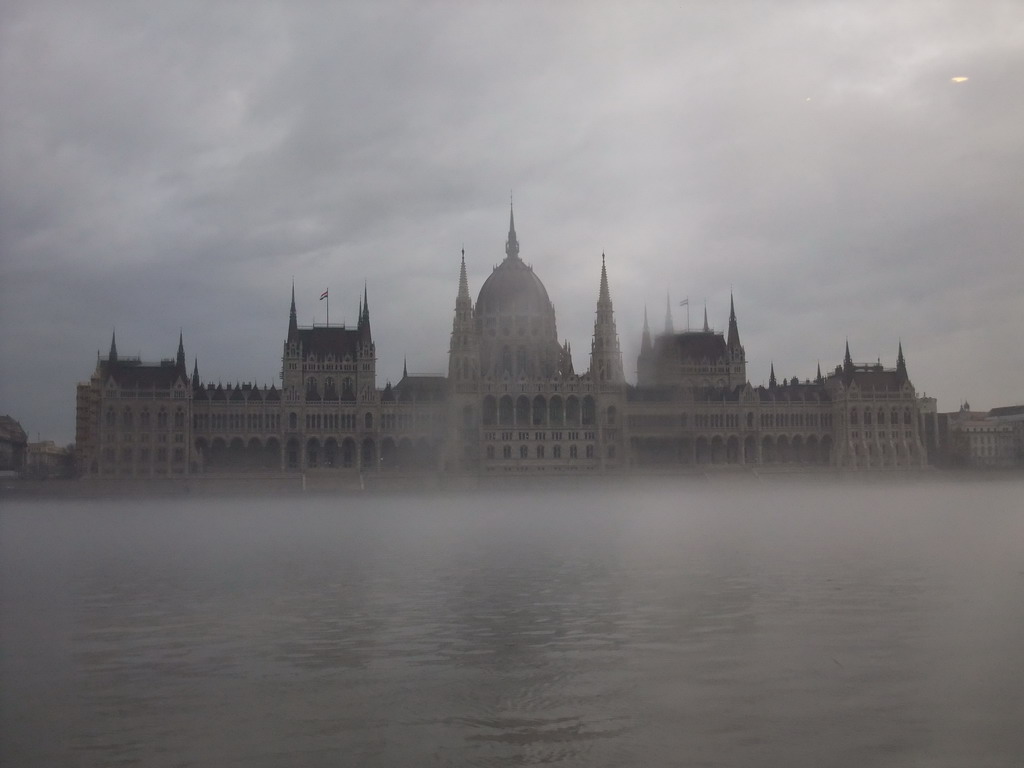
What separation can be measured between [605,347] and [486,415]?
17873 millimetres

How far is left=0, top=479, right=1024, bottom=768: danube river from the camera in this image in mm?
14547

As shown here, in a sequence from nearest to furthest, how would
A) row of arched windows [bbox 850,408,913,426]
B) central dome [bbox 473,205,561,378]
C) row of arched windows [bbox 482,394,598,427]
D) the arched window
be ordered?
row of arched windows [bbox 482,394,598,427] < the arched window < row of arched windows [bbox 850,408,913,426] < central dome [bbox 473,205,561,378]

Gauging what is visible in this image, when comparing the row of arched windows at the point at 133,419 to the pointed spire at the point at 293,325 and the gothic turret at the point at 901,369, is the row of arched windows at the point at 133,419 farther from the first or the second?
the gothic turret at the point at 901,369

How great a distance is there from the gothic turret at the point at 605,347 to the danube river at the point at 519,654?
3455 inches

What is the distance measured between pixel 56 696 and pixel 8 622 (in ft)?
25.9

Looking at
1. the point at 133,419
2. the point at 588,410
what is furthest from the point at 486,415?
the point at 133,419

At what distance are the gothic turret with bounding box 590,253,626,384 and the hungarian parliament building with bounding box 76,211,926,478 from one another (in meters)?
0.21

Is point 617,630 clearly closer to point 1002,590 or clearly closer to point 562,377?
point 1002,590

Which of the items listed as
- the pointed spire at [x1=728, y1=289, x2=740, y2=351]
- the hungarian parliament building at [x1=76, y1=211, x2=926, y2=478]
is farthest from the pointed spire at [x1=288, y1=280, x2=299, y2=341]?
the pointed spire at [x1=728, y1=289, x2=740, y2=351]

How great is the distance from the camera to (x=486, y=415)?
407 feet

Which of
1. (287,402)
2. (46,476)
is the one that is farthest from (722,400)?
(46,476)

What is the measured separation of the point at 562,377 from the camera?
127938mm

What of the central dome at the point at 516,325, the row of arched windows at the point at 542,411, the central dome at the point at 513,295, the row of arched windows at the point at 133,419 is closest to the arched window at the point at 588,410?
the row of arched windows at the point at 542,411

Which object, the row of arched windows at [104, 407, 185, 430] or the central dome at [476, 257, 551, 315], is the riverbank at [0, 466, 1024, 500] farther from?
the central dome at [476, 257, 551, 315]
